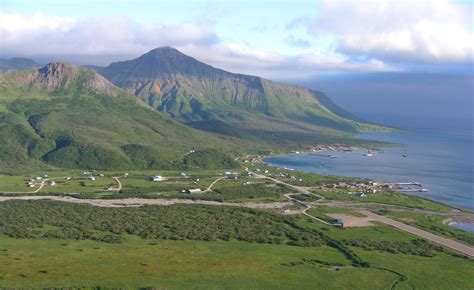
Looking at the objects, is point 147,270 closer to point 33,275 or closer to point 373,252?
point 33,275

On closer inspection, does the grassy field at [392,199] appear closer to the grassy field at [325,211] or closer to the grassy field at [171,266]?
the grassy field at [325,211]

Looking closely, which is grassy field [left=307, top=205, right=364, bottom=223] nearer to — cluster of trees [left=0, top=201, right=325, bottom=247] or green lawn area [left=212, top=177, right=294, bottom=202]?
cluster of trees [left=0, top=201, right=325, bottom=247]

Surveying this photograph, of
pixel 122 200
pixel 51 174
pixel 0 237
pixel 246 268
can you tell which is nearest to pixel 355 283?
pixel 246 268

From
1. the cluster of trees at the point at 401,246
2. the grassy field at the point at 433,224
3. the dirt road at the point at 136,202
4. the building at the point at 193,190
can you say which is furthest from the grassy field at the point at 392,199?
the cluster of trees at the point at 401,246

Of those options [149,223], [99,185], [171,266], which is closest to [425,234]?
[149,223]

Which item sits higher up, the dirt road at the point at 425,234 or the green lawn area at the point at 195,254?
the dirt road at the point at 425,234

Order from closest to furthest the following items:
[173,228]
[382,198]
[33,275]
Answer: [33,275]
[173,228]
[382,198]
